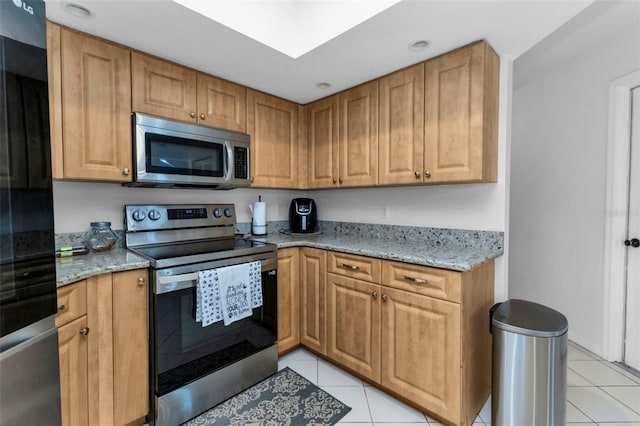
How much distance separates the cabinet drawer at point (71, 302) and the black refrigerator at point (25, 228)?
1.65 feet

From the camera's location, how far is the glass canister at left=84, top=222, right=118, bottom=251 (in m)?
1.75

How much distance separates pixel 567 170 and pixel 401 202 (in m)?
1.40

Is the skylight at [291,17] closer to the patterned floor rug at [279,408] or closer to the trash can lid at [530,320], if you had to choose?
the trash can lid at [530,320]

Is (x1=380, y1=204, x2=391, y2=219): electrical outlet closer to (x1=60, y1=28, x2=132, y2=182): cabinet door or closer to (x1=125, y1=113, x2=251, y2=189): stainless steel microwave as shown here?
(x1=125, y1=113, x2=251, y2=189): stainless steel microwave

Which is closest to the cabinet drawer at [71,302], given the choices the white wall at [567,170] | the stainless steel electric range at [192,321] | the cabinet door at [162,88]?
the stainless steel electric range at [192,321]

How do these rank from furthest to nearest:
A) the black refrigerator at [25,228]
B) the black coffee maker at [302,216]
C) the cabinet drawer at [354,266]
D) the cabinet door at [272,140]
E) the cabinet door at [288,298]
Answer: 1. the black coffee maker at [302,216]
2. the cabinet door at [272,140]
3. the cabinet door at [288,298]
4. the cabinet drawer at [354,266]
5. the black refrigerator at [25,228]

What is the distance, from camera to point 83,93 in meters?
1.60

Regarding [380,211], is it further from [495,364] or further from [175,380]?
[175,380]

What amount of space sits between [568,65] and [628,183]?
1.06 metres

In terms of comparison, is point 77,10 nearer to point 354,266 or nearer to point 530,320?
point 354,266

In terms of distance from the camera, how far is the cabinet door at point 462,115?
5.57 feet

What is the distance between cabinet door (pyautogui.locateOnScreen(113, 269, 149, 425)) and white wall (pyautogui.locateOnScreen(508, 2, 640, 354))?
2.92 metres

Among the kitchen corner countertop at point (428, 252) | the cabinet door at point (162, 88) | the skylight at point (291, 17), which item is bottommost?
the kitchen corner countertop at point (428, 252)

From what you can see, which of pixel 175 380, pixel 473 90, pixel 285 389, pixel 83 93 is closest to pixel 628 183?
pixel 473 90
